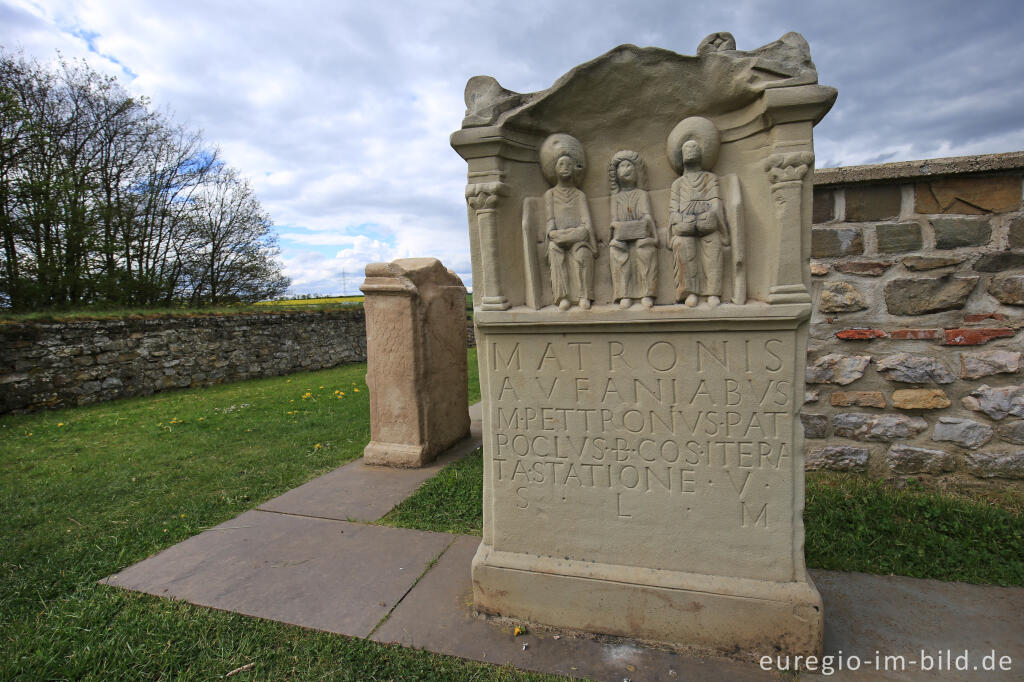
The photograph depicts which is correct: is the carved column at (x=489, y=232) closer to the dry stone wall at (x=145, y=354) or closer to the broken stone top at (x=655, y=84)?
the broken stone top at (x=655, y=84)

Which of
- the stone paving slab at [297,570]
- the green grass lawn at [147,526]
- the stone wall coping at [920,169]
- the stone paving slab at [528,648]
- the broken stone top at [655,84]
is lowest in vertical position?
the stone paving slab at [528,648]

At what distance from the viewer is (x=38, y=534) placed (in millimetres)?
2990

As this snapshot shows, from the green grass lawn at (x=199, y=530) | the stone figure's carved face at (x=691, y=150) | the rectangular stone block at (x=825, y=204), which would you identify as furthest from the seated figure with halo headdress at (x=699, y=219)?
the rectangular stone block at (x=825, y=204)

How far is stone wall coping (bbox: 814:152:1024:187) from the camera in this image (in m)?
2.89

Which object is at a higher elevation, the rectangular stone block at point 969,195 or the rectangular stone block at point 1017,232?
the rectangular stone block at point 969,195

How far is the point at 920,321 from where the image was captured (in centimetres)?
307

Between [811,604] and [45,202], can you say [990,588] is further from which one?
[45,202]

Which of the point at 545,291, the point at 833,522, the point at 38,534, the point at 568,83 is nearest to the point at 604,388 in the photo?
Answer: the point at 545,291

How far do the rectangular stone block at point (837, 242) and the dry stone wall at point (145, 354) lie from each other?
926cm

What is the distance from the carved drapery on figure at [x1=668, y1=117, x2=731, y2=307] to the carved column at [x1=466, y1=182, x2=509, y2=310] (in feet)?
2.29

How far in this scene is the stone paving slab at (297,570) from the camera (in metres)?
2.25

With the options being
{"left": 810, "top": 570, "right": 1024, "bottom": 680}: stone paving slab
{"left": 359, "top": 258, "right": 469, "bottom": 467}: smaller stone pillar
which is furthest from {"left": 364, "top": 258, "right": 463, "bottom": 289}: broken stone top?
{"left": 810, "top": 570, "right": 1024, "bottom": 680}: stone paving slab

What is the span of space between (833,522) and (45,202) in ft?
47.5

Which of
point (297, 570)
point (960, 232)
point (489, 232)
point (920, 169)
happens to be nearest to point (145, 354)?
point (297, 570)
